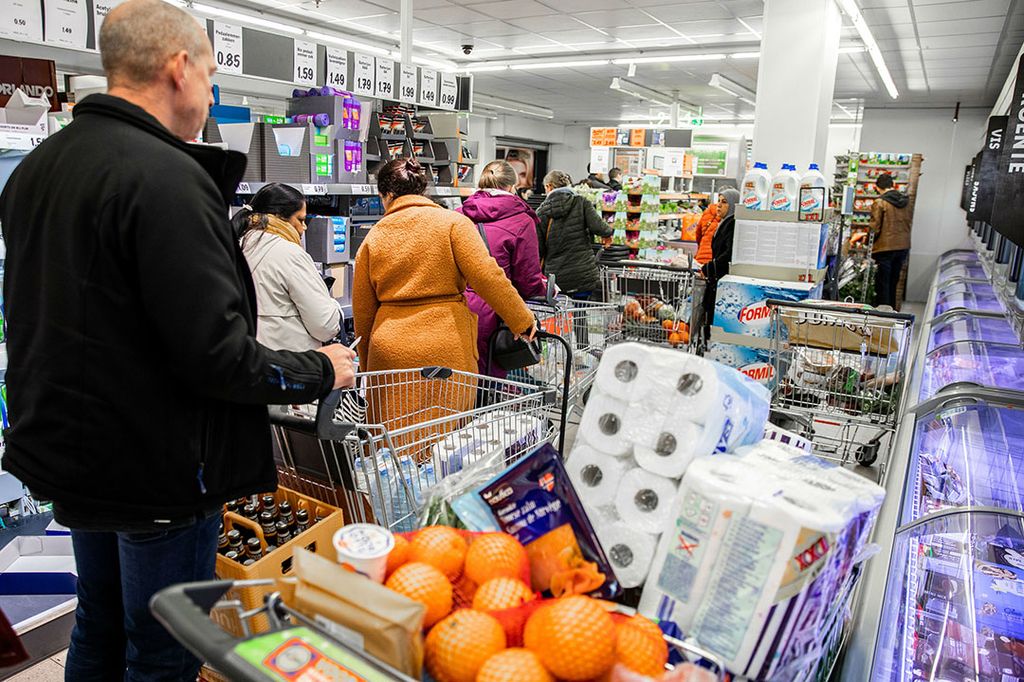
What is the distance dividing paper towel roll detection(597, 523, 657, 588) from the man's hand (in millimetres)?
697

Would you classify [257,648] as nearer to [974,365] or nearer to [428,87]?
[974,365]

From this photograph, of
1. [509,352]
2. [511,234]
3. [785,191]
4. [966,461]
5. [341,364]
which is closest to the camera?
[341,364]

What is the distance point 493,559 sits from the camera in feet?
4.13

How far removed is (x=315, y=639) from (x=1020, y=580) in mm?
1960

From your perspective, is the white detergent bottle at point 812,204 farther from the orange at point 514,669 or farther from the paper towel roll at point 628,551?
the orange at point 514,669

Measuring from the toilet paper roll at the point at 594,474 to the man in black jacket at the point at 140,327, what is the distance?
60 cm

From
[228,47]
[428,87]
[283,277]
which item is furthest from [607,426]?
[428,87]

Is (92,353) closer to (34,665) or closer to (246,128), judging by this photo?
(34,665)

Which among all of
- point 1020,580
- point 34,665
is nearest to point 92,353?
point 34,665

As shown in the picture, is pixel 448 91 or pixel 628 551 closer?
pixel 628 551

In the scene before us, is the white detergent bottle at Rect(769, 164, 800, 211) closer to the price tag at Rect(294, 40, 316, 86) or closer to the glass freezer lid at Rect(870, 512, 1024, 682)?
the glass freezer lid at Rect(870, 512, 1024, 682)

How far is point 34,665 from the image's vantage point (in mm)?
2656

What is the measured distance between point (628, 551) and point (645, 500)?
4.0 inches

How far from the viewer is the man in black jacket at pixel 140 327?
1.38 m
